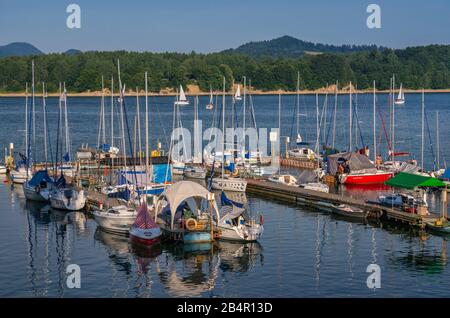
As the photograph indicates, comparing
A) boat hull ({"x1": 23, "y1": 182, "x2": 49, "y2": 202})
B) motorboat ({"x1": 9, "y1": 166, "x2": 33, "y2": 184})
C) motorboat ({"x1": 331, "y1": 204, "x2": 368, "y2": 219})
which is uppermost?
motorboat ({"x1": 9, "y1": 166, "x2": 33, "y2": 184})

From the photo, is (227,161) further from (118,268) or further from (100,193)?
(118,268)

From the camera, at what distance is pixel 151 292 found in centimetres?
3356

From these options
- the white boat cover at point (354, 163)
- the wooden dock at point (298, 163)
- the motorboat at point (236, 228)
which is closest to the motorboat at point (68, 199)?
the motorboat at point (236, 228)

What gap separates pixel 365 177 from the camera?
6088 centimetres

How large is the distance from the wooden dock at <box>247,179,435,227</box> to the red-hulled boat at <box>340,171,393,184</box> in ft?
18.8

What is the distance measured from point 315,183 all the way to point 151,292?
85.0ft

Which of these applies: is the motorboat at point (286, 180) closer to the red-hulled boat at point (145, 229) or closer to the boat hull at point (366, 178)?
the boat hull at point (366, 178)

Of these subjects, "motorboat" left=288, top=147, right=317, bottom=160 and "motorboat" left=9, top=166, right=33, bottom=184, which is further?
"motorboat" left=288, top=147, right=317, bottom=160

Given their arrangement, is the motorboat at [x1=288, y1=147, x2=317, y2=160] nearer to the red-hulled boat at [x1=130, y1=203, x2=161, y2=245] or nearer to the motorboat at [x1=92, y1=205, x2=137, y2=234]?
the motorboat at [x1=92, y1=205, x2=137, y2=234]

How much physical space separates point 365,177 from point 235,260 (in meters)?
25.1

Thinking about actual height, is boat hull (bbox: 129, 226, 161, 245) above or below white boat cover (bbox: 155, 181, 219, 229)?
below

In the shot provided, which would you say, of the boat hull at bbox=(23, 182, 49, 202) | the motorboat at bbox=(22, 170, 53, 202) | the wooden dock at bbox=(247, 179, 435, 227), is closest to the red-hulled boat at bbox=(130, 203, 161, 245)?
the motorboat at bbox=(22, 170, 53, 202)

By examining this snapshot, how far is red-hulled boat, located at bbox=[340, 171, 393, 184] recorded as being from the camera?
199ft
